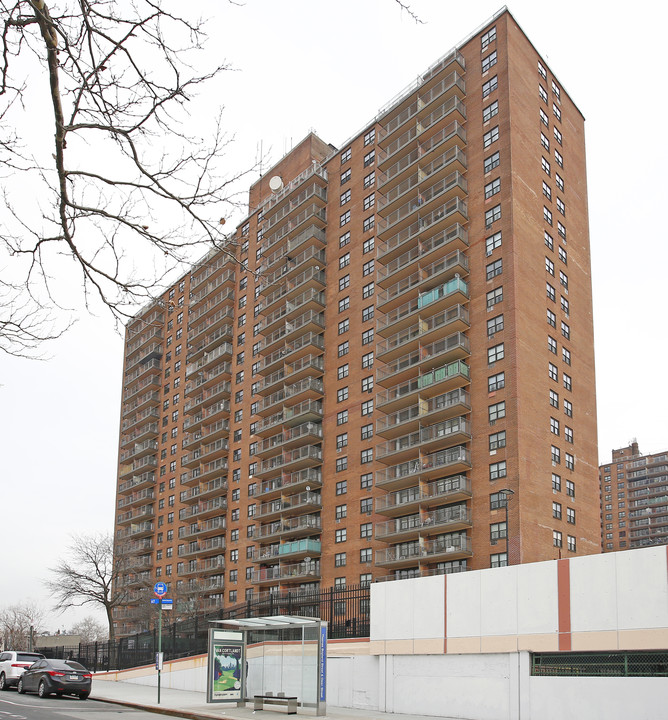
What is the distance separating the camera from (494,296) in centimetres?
5022

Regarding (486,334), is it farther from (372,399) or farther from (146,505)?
(146,505)

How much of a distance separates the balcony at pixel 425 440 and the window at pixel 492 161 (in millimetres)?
17053

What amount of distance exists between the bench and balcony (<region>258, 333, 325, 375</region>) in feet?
140

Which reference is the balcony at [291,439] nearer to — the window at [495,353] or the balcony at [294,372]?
the balcony at [294,372]

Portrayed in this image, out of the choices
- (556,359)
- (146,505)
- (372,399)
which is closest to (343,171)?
(372,399)

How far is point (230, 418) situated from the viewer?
75438 mm

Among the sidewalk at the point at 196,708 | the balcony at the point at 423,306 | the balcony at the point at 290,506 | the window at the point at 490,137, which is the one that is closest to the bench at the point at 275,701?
the sidewalk at the point at 196,708

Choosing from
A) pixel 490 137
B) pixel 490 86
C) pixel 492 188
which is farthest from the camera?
pixel 490 86

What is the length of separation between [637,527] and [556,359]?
488 feet

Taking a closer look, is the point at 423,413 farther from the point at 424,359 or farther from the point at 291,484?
the point at 291,484

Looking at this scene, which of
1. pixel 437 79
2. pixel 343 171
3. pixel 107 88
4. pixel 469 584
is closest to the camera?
pixel 107 88

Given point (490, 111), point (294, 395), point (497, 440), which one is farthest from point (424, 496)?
point (490, 111)

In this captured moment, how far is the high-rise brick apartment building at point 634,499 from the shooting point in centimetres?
18300

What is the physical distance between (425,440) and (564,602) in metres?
32.2
